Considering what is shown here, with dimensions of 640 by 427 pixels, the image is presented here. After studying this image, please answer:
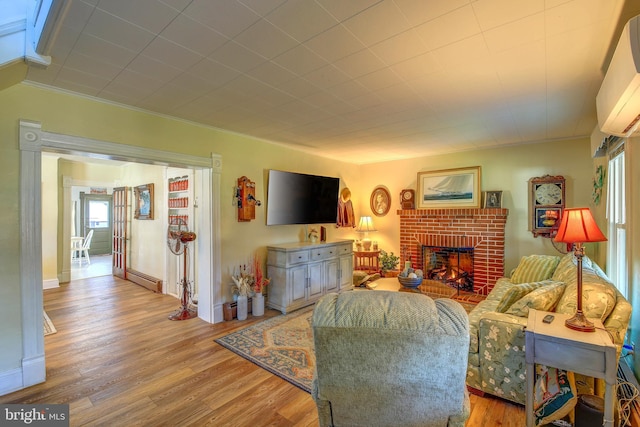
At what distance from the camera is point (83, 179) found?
20.5 feet

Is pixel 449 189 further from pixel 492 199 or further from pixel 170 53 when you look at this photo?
pixel 170 53

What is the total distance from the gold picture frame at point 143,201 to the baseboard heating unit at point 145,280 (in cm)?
107

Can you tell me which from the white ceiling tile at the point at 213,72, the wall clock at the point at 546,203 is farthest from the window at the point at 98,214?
the wall clock at the point at 546,203

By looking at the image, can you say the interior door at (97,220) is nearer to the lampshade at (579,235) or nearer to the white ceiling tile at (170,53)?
the white ceiling tile at (170,53)

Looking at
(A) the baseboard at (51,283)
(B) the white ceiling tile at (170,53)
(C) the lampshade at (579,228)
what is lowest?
(A) the baseboard at (51,283)

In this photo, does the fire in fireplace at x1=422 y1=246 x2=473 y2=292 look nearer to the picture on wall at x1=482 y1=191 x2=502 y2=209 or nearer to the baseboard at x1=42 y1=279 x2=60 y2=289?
the picture on wall at x1=482 y1=191 x2=502 y2=209

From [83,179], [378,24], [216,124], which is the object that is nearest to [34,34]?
[216,124]

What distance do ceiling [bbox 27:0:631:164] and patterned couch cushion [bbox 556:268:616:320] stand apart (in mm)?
1514

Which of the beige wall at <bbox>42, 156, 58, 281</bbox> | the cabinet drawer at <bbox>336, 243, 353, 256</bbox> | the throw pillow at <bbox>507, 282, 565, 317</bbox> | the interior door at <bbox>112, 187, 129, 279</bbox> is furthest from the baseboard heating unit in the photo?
the throw pillow at <bbox>507, 282, 565, 317</bbox>

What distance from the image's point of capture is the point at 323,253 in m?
4.44

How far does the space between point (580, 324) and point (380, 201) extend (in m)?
4.30

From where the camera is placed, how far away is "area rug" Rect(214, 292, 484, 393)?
250cm

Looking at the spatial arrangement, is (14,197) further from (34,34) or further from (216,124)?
(216,124)

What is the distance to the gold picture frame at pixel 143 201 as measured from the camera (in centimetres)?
528
